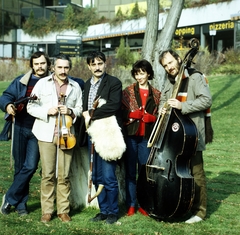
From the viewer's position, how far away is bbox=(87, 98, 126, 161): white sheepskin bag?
5.06m

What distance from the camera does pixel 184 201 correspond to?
484 cm

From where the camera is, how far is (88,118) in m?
5.16

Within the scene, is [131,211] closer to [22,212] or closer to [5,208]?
[22,212]

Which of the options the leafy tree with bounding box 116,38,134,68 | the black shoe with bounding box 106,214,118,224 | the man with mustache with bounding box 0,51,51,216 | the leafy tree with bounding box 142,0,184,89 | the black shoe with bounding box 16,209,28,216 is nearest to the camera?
the black shoe with bounding box 106,214,118,224

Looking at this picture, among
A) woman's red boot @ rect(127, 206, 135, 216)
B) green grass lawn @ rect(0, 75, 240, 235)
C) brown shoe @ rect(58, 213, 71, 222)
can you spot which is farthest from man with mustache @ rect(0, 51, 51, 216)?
woman's red boot @ rect(127, 206, 135, 216)

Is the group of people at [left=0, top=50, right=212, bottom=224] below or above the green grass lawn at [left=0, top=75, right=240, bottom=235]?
above

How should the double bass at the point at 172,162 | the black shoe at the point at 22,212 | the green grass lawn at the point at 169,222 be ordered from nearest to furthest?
the double bass at the point at 172,162 < the green grass lawn at the point at 169,222 < the black shoe at the point at 22,212

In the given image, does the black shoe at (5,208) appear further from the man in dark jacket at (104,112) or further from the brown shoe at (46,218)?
the man in dark jacket at (104,112)

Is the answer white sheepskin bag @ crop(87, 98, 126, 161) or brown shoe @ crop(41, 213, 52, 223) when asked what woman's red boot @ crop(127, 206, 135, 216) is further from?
brown shoe @ crop(41, 213, 52, 223)

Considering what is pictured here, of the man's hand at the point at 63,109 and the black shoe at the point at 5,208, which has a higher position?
the man's hand at the point at 63,109

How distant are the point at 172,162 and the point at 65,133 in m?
1.22

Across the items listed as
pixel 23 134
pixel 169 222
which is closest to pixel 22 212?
pixel 23 134

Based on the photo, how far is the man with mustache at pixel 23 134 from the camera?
5.36 m

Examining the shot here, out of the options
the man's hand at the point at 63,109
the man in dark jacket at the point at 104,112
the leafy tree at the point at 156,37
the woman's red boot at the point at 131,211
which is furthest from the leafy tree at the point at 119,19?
the man's hand at the point at 63,109
